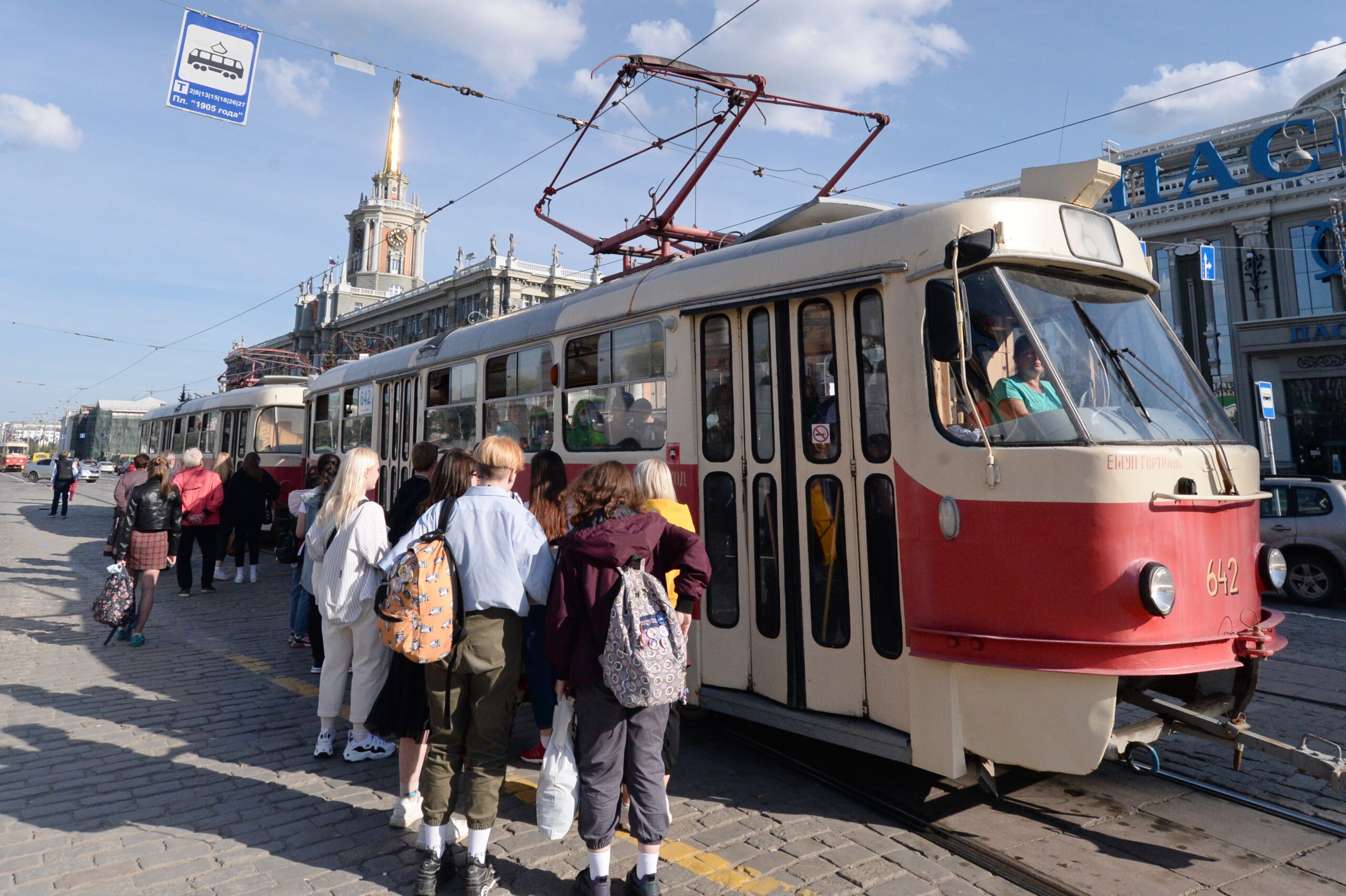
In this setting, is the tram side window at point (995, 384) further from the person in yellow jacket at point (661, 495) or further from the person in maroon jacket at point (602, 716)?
the person in maroon jacket at point (602, 716)

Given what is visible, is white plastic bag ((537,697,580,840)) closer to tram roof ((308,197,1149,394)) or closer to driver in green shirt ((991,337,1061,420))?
driver in green shirt ((991,337,1061,420))

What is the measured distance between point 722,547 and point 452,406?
4.23 metres

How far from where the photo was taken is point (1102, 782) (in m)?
4.60

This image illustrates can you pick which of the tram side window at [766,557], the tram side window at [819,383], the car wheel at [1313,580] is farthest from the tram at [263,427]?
the car wheel at [1313,580]

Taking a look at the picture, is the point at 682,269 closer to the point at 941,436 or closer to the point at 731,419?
the point at 731,419

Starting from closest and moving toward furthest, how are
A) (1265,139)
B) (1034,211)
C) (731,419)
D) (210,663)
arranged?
(1034,211) → (731,419) → (210,663) → (1265,139)

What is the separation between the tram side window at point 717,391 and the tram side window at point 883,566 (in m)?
0.99

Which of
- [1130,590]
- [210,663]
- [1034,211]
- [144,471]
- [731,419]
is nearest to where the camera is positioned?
[1130,590]

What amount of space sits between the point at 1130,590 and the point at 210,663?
6907mm

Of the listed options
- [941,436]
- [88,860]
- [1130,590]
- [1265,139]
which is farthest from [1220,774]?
[1265,139]

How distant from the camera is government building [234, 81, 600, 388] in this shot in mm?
64438

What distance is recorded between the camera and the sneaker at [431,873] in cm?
332

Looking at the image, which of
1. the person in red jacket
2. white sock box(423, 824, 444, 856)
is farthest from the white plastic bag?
the person in red jacket

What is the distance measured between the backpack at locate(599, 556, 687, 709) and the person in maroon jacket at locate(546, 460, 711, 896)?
0.06 m
